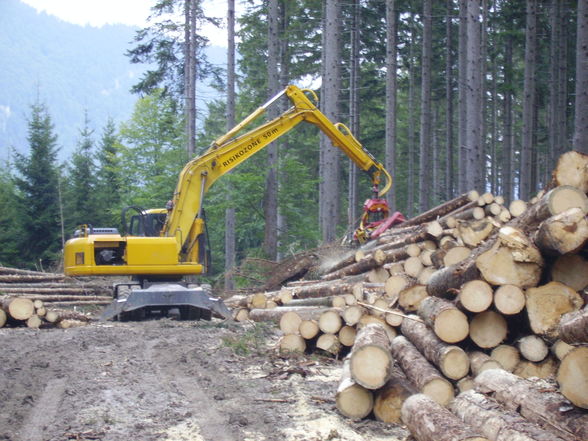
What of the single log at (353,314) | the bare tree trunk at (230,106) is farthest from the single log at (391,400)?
the bare tree trunk at (230,106)

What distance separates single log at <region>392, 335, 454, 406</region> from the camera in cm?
627

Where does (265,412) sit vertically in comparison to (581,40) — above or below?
below

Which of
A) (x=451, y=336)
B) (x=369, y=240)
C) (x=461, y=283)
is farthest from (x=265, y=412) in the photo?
(x=369, y=240)

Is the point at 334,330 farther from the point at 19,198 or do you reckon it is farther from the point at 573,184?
the point at 19,198

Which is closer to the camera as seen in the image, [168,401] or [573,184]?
[168,401]

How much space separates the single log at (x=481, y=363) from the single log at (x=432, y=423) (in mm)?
989

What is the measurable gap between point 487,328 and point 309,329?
277cm

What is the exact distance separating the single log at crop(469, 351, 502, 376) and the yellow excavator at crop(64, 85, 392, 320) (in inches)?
279

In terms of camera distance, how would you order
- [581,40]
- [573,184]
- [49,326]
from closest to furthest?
[573,184] → [49,326] → [581,40]

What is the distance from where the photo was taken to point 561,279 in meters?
6.86

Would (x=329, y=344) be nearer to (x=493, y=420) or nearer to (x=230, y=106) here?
(x=493, y=420)

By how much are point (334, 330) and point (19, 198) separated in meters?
26.9

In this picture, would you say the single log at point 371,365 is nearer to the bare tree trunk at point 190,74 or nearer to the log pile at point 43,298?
the log pile at point 43,298

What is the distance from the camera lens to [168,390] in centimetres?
743
